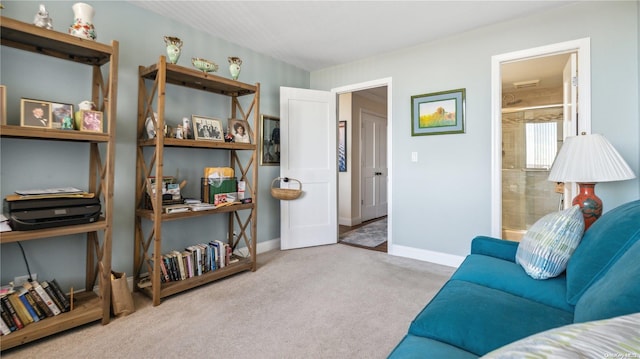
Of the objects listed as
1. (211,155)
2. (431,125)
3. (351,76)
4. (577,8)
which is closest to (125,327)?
(211,155)

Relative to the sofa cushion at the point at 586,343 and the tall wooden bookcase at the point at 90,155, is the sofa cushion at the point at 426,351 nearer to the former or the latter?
the sofa cushion at the point at 586,343

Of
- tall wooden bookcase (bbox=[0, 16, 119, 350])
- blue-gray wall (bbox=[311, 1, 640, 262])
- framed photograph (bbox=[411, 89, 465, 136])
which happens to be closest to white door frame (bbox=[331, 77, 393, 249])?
blue-gray wall (bbox=[311, 1, 640, 262])

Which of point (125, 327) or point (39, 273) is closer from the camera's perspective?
point (125, 327)

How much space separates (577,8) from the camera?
257 cm

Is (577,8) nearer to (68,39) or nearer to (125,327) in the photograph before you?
(68,39)

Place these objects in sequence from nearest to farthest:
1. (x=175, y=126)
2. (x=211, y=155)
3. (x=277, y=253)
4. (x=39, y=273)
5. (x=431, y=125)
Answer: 1. (x=39, y=273)
2. (x=175, y=126)
3. (x=211, y=155)
4. (x=431, y=125)
5. (x=277, y=253)

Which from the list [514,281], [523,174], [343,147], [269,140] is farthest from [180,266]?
[523,174]

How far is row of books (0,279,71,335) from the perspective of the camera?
5.64 ft

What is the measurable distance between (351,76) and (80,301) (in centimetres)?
363

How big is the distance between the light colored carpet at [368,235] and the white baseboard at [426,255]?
51cm

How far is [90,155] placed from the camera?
2.29 m

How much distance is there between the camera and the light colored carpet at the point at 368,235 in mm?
4293

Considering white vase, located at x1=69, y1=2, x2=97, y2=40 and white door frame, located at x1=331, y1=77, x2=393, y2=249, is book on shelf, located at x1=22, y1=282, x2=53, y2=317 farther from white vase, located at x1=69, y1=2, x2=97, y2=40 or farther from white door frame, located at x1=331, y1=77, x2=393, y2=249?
white door frame, located at x1=331, y1=77, x2=393, y2=249

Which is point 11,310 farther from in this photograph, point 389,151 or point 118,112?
point 389,151
